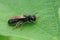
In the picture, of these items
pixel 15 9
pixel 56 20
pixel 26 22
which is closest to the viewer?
pixel 56 20

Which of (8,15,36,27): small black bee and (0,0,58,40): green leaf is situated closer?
(0,0,58,40): green leaf

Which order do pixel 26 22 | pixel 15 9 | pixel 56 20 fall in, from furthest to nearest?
pixel 26 22, pixel 15 9, pixel 56 20

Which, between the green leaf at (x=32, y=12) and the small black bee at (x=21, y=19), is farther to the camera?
the small black bee at (x=21, y=19)

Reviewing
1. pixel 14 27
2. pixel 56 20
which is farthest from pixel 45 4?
pixel 14 27

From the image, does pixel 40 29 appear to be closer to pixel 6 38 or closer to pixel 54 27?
pixel 54 27

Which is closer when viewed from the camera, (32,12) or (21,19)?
(32,12)

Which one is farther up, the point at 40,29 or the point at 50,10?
the point at 50,10

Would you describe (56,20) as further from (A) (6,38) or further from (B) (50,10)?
(A) (6,38)

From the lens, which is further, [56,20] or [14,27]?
[14,27]
